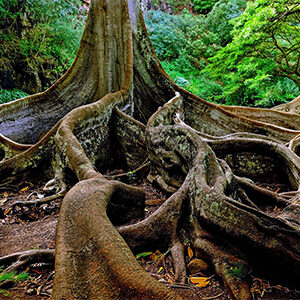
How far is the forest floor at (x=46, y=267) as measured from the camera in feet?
5.33

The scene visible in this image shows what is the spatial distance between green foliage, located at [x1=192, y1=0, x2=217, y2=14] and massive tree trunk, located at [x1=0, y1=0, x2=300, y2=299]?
1212 cm

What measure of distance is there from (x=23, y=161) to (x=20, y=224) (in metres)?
1.37

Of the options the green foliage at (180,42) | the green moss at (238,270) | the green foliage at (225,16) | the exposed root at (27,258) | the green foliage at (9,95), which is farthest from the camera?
the green foliage at (225,16)

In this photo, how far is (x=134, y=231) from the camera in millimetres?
2076

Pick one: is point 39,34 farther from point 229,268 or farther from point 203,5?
point 203,5

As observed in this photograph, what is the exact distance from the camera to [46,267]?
78.8 inches

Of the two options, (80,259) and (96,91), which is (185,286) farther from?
(96,91)

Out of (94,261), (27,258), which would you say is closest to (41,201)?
(27,258)

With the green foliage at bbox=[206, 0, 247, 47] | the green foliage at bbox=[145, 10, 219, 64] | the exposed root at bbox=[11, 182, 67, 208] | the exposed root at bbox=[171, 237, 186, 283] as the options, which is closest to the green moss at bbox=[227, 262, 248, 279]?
the exposed root at bbox=[171, 237, 186, 283]

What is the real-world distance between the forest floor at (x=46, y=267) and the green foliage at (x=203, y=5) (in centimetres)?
1681

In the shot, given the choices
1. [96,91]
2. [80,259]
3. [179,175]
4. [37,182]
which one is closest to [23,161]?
[37,182]

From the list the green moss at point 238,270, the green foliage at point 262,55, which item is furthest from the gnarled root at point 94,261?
the green foliage at point 262,55

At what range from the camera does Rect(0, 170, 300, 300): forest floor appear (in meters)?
1.63

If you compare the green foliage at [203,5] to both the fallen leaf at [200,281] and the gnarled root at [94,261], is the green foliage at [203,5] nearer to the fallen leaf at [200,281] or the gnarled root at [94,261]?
the gnarled root at [94,261]
